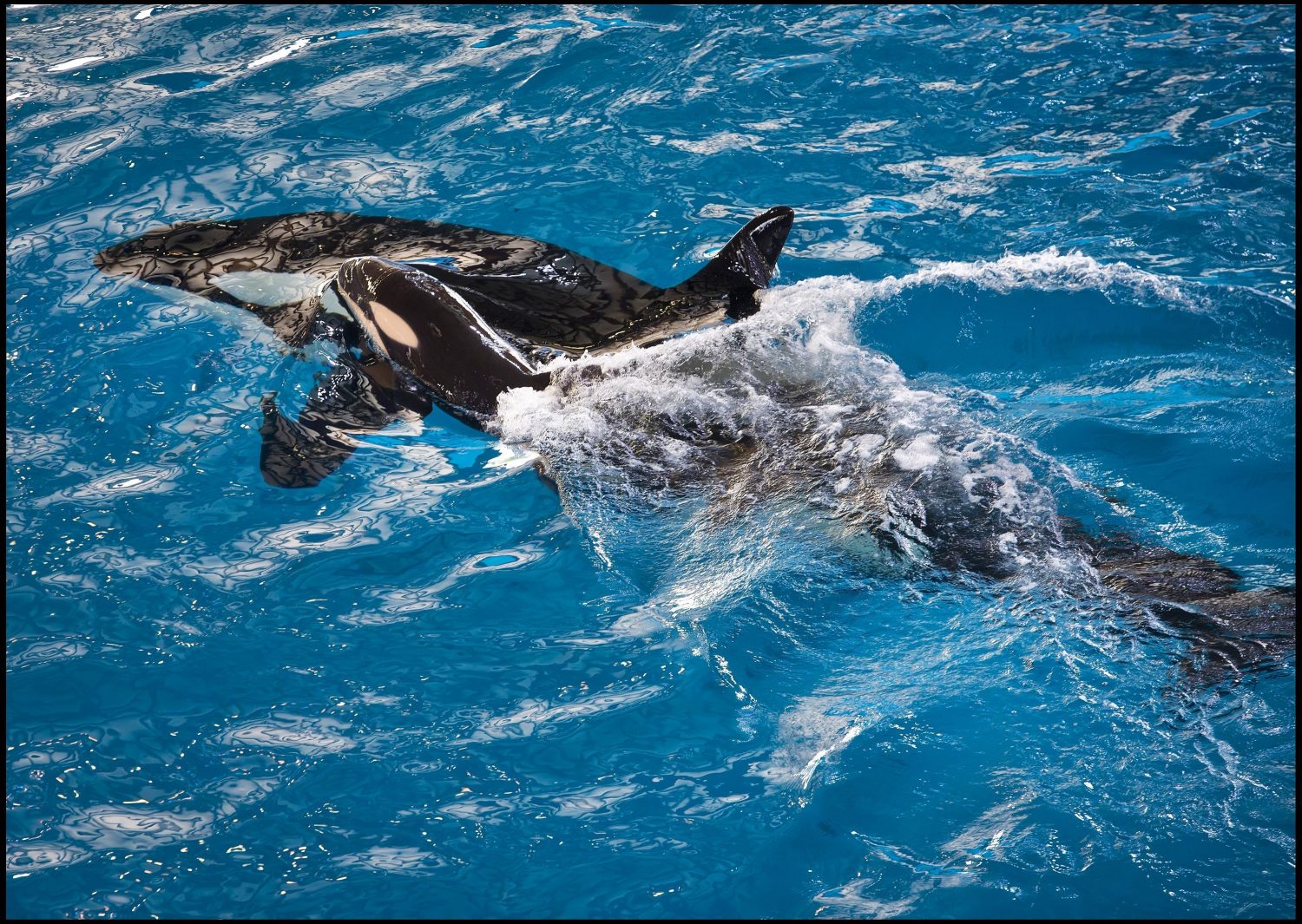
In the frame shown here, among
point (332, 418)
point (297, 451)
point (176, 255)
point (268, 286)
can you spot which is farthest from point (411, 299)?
point (176, 255)

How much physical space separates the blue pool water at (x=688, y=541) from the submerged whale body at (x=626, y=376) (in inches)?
2.2

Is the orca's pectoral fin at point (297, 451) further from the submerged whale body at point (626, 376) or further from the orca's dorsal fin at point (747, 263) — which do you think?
the orca's dorsal fin at point (747, 263)

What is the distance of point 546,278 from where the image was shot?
20.9 ft

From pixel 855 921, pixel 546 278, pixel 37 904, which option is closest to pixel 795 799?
pixel 855 921

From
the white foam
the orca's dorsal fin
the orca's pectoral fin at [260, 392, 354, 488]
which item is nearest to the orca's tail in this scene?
the white foam

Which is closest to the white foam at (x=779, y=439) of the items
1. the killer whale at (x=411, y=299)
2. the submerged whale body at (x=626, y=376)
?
the submerged whale body at (x=626, y=376)

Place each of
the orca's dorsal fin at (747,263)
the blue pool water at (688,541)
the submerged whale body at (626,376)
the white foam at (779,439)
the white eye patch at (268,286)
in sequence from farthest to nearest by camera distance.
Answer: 1. the white eye patch at (268,286)
2. the orca's dorsal fin at (747,263)
3. the white foam at (779,439)
4. the submerged whale body at (626,376)
5. the blue pool water at (688,541)

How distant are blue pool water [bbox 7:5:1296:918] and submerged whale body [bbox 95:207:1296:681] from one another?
0.06 meters

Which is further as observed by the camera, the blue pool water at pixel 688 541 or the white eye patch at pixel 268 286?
the white eye patch at pixel 268 286

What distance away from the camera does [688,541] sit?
14.6ft

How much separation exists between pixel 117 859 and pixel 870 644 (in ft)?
9.23

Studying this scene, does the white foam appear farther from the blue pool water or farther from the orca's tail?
the orca's tail

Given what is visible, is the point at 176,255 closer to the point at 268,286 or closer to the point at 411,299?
the point at 268,286

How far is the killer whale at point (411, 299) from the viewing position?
17.7 ft
